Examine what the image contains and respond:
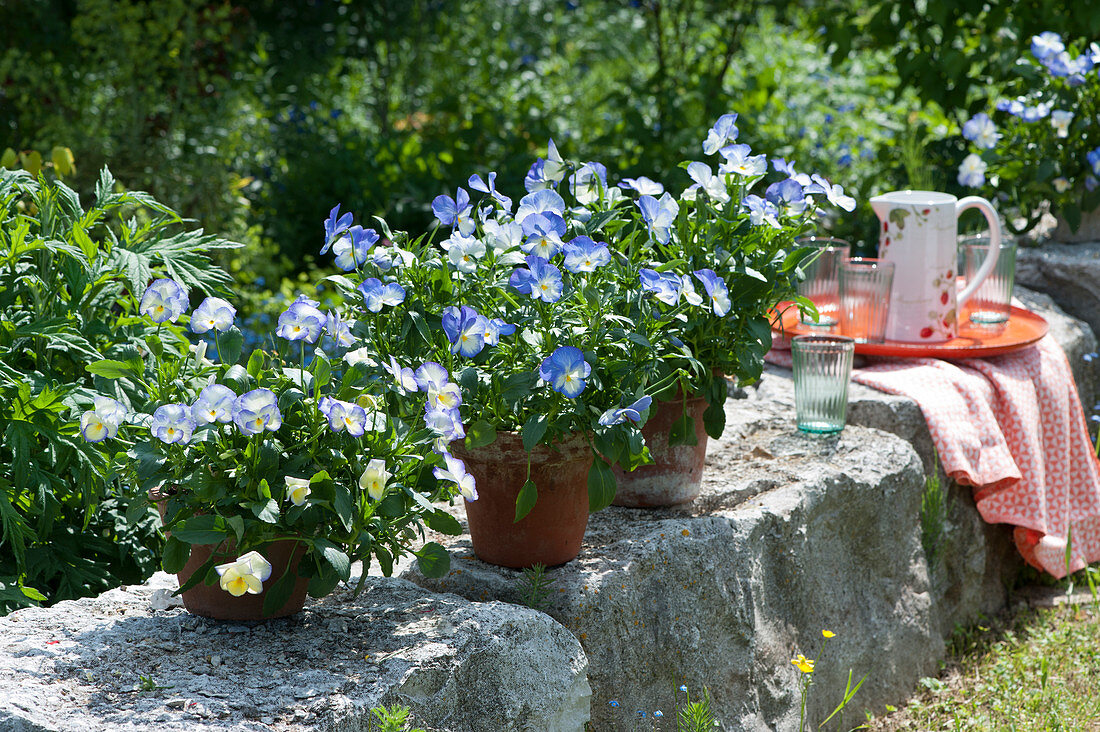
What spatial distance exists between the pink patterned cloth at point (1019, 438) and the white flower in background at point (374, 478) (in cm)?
163

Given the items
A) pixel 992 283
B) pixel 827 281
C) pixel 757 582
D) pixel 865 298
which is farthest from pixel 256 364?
pixel 992 283

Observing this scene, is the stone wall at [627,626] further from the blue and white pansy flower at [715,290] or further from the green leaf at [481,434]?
the blue and white pansy flower at [715,290]

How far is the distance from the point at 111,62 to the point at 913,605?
3.91m

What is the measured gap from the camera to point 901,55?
4035 millimetres

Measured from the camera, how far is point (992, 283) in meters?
2.89

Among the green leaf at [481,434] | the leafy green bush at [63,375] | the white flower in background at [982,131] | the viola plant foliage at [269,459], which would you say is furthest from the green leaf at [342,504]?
the white flower in background at [982,131]

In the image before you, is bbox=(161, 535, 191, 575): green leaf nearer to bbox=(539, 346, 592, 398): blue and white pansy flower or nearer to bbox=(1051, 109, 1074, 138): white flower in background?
bbox=(539, 346, 592, 398): blue and white pansy flower

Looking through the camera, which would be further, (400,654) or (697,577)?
(697,577)

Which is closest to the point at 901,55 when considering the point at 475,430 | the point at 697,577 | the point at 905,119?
the point at 905,119

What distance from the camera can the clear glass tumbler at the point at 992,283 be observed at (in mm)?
2852

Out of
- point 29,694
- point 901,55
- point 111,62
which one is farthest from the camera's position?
point 111,62

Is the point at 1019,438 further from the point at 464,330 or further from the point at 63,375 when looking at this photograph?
the point at 63,375

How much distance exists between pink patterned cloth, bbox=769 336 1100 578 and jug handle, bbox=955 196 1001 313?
17cm

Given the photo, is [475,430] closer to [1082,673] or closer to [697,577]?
[697,577]
